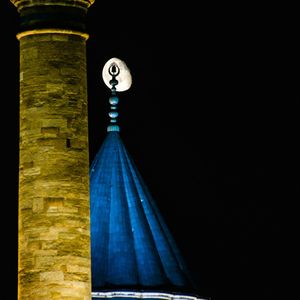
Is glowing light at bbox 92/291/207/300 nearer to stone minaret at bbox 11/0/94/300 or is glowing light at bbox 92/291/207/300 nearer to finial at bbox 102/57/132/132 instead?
stone minaret at bbox 11/0/94/300

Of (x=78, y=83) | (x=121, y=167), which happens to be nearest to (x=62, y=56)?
(x=78, y=83)

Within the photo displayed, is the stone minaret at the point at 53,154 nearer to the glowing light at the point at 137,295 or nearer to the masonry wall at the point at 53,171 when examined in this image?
the masonry wall at the point at 53,171

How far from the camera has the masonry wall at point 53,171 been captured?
19094mm

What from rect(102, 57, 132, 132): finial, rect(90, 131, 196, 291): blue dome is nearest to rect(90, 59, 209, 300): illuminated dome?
rect(90, 131, 196, 291): blue dome

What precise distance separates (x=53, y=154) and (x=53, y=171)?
25 cm

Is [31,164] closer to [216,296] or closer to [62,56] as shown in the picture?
[62,56]

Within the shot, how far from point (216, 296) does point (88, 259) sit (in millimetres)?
7926

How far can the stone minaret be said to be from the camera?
19109mm

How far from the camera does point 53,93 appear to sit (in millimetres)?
19703

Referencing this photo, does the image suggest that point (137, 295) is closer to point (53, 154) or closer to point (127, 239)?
point (127, 239)

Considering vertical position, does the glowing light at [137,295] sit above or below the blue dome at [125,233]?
below

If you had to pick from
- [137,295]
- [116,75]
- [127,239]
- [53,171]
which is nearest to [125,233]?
[127,239]

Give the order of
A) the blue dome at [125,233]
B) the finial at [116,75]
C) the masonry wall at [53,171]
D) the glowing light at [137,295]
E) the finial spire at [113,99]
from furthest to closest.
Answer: the finial at [116,75] < the finial spire at [113,99] < the blue dome at [125,233] < the glowing light at [137,295] < the masonry wall at [53,171]

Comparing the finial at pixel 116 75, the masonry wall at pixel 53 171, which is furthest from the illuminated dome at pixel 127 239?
the masonry wall at pixel 53 171
